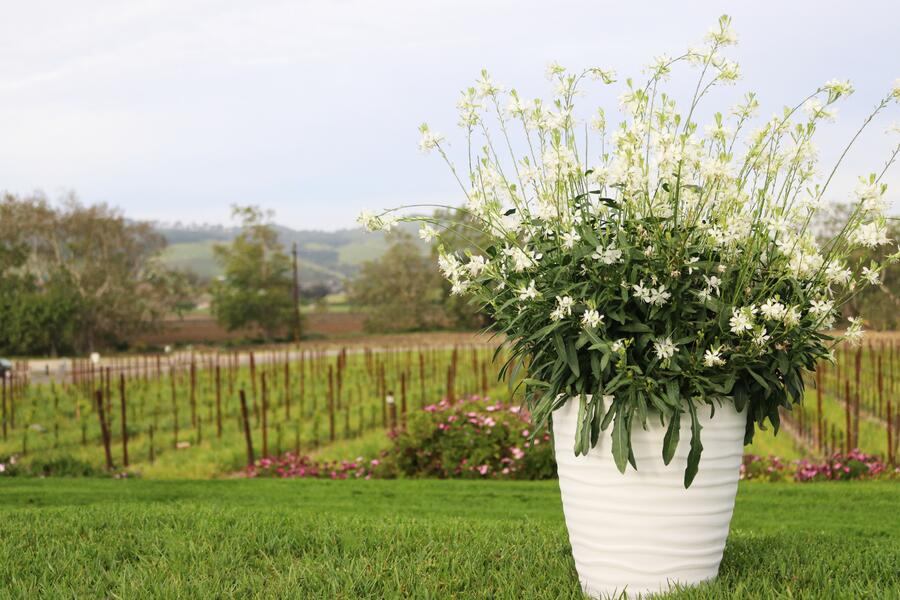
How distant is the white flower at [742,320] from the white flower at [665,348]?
21 centimetres

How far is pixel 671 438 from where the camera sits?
124 inches

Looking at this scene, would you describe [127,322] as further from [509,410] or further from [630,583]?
[630,583]

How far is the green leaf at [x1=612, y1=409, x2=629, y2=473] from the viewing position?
3.11 m

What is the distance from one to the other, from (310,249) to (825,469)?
4311 inches

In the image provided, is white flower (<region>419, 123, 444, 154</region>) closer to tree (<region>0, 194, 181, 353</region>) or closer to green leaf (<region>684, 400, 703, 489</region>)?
green leaf (<region>684, 400, 703, 489</region>)

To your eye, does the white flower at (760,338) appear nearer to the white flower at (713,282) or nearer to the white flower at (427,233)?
the white flower at (713,282)

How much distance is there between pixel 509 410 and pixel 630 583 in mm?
6335

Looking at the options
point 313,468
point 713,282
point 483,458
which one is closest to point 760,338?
point 713,282

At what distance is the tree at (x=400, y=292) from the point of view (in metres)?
41.9

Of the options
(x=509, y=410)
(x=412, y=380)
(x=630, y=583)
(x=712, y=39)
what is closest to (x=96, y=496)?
(x=509, y=410)

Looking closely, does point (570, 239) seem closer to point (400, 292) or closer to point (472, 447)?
point (472, 447)

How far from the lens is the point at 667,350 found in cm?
311

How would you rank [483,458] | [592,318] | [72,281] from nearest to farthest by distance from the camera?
1. [592,318]
2. [483,458]
3. [72,281]

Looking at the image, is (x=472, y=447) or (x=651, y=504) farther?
(x=472, y=447)
